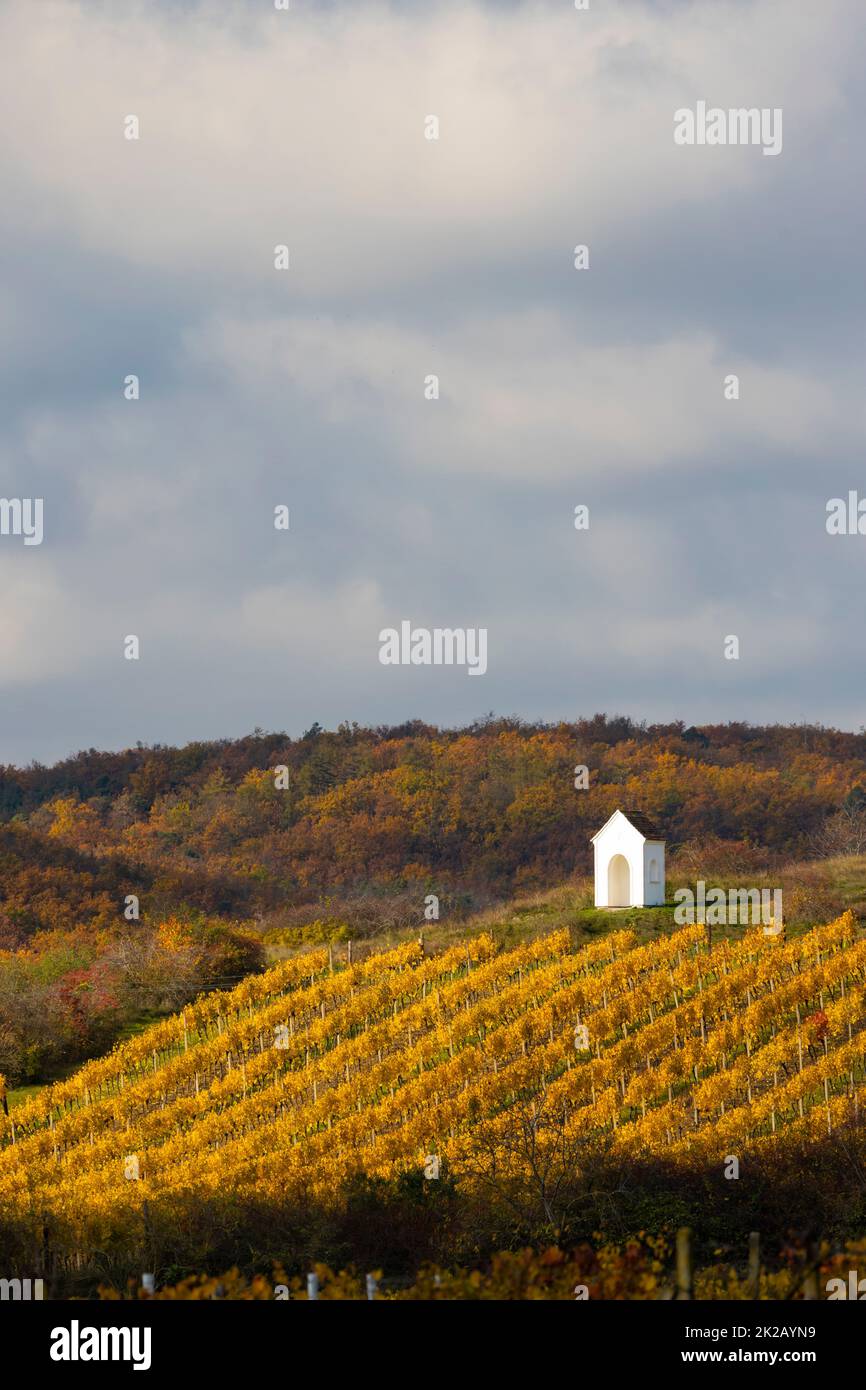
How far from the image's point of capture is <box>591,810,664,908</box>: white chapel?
128 ft

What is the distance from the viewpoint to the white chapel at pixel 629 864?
38875mm

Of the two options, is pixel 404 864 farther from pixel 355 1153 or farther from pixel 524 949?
pixel 355 1153

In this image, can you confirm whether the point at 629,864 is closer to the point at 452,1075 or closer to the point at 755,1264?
the point at 452,1075

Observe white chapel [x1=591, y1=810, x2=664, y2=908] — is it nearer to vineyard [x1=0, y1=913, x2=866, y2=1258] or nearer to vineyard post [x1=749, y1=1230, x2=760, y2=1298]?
vineyard [x1=0, y1=913, x2=866, y2=1258]

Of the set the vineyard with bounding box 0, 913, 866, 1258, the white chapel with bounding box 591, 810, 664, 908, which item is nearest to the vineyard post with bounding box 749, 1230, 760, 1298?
the vineyard with bounding box 0, 913, 866, 1258

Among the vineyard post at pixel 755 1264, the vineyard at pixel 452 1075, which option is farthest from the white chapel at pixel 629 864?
the vineyard post at pixel 755 1264

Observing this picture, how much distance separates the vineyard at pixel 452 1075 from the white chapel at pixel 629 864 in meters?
3.44

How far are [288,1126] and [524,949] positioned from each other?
10130 millimetres

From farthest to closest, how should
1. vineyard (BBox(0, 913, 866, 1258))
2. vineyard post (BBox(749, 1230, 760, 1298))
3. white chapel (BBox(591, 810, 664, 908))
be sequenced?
white chapel (BBox(591, 810, 664, 908))
vineyard (BBox(0, 913, 866, 1258))
vineyard post (BBox(749, 1230, 760, 1298))

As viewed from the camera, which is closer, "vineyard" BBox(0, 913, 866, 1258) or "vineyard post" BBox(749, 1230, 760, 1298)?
"vineyard post" BBox(749, 1230, 760, 1298)

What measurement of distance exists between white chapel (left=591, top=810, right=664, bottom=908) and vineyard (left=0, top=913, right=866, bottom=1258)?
136 inches

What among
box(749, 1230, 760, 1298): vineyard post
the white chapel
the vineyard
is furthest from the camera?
the white chapel

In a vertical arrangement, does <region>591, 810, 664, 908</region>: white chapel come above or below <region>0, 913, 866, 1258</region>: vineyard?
above

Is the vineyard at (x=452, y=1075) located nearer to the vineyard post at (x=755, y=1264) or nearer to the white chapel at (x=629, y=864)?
the white chapel at (x=629, y=864)
